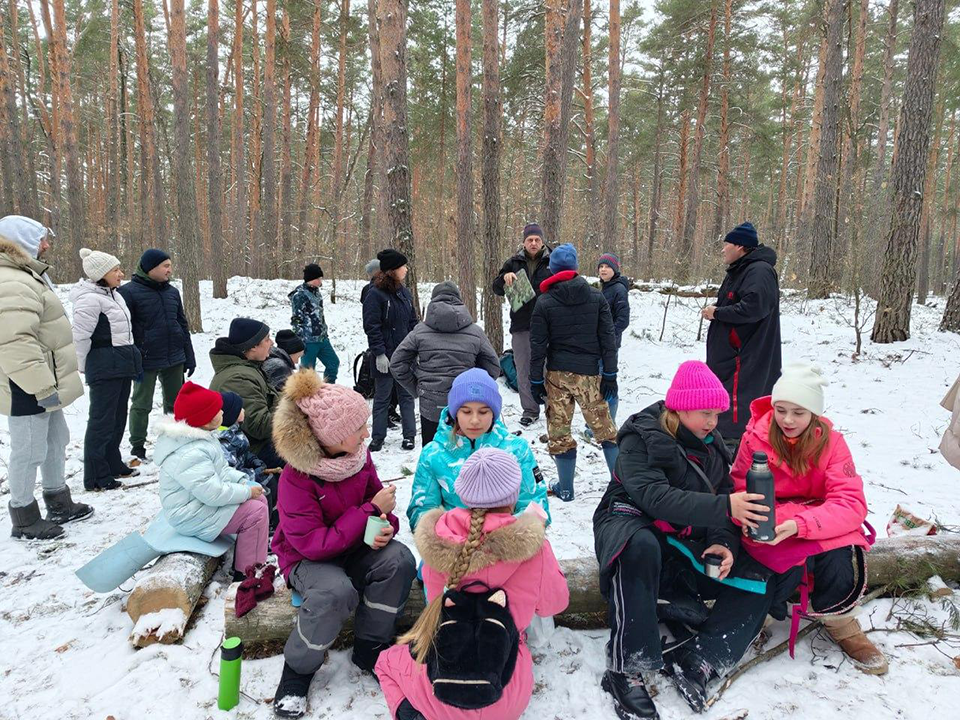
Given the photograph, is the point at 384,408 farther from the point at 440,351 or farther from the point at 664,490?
the point at 664,490

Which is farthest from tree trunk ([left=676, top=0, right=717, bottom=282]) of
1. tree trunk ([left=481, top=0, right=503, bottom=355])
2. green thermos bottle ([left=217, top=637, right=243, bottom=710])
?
green thermos bottle ([left=217, top=637, right=243, bottom=710])

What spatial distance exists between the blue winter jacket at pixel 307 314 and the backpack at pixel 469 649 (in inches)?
221

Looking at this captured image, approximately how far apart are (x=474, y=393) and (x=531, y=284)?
374 centimetres

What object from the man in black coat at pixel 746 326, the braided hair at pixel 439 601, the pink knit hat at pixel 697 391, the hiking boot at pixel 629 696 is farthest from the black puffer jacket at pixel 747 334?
the braided hair at pixel 439 601

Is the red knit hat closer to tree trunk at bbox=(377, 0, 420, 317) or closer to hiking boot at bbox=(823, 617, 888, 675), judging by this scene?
hiking boot at bbox=(823, 617, 888, 675)

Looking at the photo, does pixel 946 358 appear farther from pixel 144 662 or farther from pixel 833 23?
pixel 144 662

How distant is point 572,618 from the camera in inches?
111

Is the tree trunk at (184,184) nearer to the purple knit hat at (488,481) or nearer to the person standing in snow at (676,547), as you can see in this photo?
the purple knit hat at (488,481)

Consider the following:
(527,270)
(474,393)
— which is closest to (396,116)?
(527,270)

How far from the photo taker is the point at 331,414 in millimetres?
2418

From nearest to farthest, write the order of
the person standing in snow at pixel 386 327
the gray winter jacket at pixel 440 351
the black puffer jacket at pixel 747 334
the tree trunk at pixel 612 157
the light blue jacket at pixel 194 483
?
the light blue jacket at pixel 194 483
the black puffer jacket at pixel 747 334
the gray winter jacket at pixel 440 351
the person standing in snow at pixel 386 327
the tree trunk at pixel 612 157

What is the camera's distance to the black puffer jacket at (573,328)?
14.2 ft

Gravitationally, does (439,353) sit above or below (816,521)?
above

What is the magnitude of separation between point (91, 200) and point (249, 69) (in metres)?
11.4
